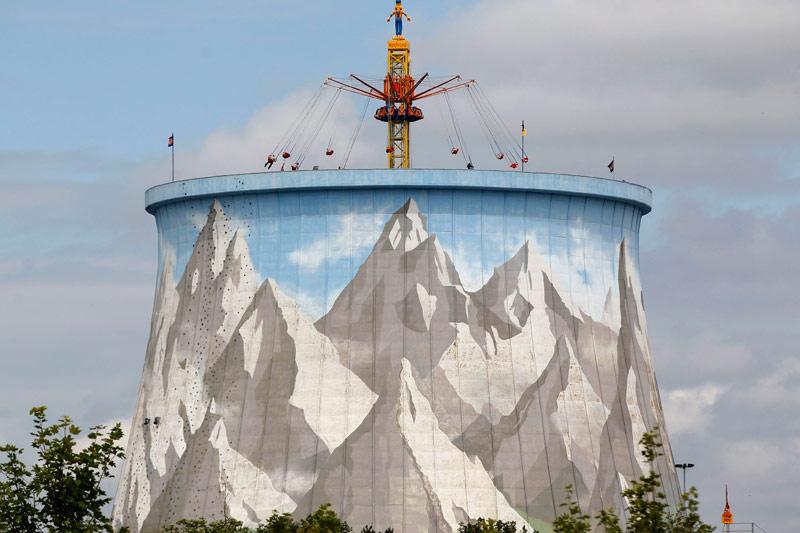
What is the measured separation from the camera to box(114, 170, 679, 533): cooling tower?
53000 millimetres

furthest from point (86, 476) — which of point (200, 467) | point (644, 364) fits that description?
point (644, 364)

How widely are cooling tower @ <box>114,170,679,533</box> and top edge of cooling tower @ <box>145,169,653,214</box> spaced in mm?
54

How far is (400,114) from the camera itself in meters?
60.2

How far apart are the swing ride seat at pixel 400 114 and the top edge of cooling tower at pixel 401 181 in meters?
6.37

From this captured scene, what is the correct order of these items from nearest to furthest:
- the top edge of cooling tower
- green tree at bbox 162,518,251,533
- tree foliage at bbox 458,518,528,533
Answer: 1. green tree at bbox 162,518,251,533
2. tree foliage at bbox 458,518,528,533
3. the top edge of cooling tower

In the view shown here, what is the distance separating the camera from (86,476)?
129ft

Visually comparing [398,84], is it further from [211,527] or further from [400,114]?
[211,527]

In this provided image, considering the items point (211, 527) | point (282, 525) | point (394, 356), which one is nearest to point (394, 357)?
point (394, 356)

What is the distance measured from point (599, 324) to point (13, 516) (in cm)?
2216

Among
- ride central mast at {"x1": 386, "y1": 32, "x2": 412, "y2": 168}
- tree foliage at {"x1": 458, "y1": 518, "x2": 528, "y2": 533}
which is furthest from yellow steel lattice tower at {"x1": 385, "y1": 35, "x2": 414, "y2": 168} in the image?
tree foliage at {"x1": 458, "y1": 518, "x2": 528, "y2": 533}

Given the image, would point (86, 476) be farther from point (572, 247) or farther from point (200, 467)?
point (572, 247)

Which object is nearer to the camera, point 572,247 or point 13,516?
point 13,516

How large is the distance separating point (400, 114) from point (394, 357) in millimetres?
9905

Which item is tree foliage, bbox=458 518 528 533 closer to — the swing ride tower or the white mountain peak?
the swing ride tower
